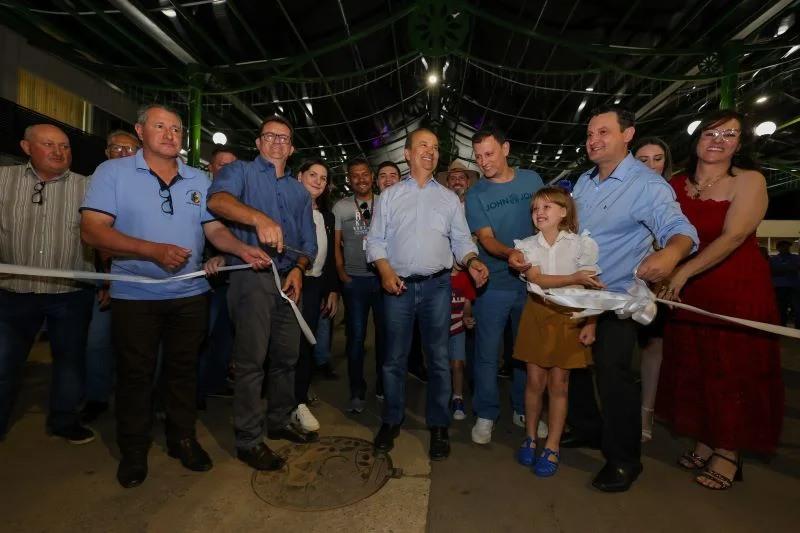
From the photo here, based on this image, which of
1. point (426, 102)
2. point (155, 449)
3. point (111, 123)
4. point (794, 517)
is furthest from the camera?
point (426, 102)

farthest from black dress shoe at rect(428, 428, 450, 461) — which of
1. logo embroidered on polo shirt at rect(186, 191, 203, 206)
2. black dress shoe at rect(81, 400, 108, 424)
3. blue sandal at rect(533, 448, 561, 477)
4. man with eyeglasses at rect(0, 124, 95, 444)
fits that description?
black dress shoe at rect(81, 400, 108, 424)

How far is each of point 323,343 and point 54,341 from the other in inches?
94.6

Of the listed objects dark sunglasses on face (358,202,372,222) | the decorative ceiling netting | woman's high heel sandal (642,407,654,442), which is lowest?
woman's high heel sandal (642,407,654,442)

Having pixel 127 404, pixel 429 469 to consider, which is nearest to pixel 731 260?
pixel 429 469

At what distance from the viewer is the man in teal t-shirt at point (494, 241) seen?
3234 millimetres

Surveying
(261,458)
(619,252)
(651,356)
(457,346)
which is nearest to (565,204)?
(619,252)

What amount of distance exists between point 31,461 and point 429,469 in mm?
2589

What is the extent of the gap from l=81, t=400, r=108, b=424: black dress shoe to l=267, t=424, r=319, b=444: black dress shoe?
1555mm

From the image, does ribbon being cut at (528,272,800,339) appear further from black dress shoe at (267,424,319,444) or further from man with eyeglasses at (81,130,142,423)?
man with eyeglasses at (81,130,142,423)

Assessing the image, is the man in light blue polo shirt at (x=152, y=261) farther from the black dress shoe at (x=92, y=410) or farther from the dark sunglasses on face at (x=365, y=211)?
the dark sunglasses on face at (x=365, y=211)

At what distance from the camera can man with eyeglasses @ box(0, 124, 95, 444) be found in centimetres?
300

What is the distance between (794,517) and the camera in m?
2.32

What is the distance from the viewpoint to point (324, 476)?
2.69 m

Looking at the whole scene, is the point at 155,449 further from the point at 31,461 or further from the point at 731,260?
the point at 731,260
